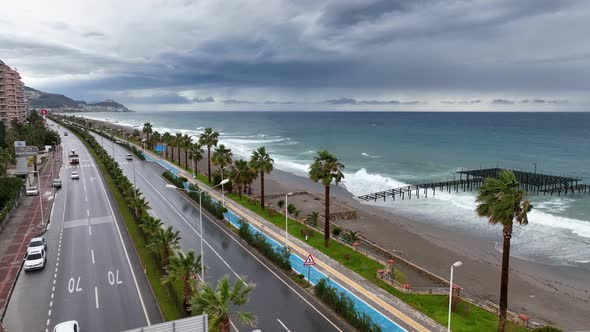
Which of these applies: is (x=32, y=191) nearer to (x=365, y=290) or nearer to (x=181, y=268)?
(x=181, y=268)

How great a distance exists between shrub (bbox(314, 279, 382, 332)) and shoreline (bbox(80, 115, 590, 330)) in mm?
14236

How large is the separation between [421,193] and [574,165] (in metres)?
59.7

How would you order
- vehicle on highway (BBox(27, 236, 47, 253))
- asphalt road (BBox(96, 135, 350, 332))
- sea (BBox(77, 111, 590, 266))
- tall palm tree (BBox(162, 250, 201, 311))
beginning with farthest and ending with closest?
sea (BBox(77, 111, 590, 266))
vehicle on highway (BBox(27, 236, 47, 253))
asphalt road (BBox(96, 135, 350, 332))
tall palm tree (BBox(162, 250, 201, 311))

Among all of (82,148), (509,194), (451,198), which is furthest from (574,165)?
(82,148)

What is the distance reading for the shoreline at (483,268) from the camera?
31.1 meters

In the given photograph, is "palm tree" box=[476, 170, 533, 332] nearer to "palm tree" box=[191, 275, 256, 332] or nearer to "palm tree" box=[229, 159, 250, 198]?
"palm tree" box=[191, 275, 256, 332]

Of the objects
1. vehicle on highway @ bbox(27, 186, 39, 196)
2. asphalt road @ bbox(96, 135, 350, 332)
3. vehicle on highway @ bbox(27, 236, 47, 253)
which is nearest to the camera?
asphalt road @ bbox(96, 135, 350, 332)

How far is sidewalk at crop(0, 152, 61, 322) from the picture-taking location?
1163 inches

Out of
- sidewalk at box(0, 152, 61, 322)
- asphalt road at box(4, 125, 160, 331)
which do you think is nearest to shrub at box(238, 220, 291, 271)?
asphalt road at box(4, 125, 160, 331)

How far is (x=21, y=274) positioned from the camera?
31.0 meters

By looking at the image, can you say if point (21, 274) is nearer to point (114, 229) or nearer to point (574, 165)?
point (114, 229)

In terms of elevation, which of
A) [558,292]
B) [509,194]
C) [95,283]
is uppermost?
[509,194]

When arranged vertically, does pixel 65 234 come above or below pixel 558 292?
above

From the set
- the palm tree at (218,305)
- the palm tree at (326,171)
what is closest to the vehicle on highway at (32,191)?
the palm tree at (326,171)
